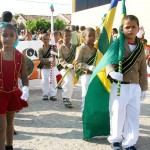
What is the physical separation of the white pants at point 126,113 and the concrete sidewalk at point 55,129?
1.38 feet

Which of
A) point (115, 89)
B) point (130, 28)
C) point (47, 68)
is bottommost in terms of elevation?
point (47, 68)

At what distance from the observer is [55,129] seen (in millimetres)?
5637

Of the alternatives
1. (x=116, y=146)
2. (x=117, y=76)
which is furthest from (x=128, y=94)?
(x=116, y=146)

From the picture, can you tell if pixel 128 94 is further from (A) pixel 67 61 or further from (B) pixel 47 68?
(B) pixel 47 68

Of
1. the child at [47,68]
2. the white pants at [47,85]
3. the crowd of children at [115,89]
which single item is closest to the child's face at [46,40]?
the child at [47,68]

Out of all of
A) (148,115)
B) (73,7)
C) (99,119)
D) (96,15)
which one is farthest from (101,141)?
(73,7)

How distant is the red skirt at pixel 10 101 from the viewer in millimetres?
3914

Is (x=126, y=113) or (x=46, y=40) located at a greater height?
(x=46, y=40)

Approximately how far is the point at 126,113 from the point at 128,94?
0.26m

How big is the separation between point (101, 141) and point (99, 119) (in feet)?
1.07

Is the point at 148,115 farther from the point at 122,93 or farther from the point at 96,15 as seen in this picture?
the point at 96,15

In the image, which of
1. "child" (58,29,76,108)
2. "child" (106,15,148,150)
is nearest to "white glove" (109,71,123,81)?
"child" (106,15,148,150)

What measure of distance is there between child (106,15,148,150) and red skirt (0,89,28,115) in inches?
46.4

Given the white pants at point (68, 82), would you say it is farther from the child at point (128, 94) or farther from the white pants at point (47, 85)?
the child at point (128, 94)
